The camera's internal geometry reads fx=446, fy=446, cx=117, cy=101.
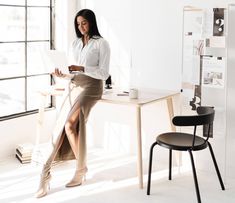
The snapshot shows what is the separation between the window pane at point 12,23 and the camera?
4594 millimetres

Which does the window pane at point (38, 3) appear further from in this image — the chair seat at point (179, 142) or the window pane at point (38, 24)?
the chair seat at point (179, 142)

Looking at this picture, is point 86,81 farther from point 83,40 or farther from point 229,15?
point 229,15

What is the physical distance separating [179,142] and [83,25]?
1.28 metres

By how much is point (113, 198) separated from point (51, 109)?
184cm

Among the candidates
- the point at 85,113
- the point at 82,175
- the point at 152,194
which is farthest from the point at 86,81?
the point at 152,194

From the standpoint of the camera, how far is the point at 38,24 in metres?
5.03

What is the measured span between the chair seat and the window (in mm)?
1656

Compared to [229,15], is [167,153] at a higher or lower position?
lower

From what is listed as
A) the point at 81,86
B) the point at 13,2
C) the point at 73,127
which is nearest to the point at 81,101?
the point at 81,86

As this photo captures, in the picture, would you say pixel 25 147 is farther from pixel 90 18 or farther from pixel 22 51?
pixel 90 18

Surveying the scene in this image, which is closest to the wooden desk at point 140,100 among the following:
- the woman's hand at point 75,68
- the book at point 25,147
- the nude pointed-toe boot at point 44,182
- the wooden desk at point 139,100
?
the wooden desk at point 139,100

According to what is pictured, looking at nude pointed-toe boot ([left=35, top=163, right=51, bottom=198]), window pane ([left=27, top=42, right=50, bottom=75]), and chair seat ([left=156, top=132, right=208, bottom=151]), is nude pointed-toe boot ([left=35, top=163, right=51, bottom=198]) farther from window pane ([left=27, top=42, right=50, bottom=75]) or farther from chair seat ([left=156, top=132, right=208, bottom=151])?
window pane ([left=27, top=42, right=50, bottom=75])

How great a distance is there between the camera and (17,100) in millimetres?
4895

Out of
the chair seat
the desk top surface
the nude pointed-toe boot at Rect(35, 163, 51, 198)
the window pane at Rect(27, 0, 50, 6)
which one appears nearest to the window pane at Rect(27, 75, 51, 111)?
the window pane at Rect(27, 0, 50, 6)
